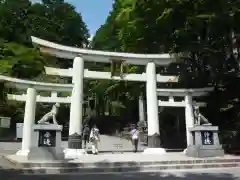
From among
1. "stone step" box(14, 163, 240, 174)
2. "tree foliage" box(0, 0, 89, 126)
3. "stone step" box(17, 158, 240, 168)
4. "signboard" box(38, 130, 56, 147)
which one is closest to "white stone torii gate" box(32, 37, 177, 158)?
"signboard" box(38, 130, 56, 147)

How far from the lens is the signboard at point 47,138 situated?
11.8 m

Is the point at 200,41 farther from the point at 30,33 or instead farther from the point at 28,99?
the point at 30,33

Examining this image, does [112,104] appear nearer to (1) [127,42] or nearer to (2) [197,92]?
(1) [127,42]

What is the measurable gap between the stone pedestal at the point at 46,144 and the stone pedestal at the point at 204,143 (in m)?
5.80

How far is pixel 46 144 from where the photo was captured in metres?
11.8

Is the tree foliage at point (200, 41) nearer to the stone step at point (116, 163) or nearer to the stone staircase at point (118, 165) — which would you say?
the stone step at point (116, 163)

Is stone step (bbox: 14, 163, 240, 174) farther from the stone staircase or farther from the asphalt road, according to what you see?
the asphalt road

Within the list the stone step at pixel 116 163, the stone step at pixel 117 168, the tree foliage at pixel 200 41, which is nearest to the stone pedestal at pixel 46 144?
the stone step at pixel 116 163

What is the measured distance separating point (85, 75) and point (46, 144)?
15.5 ft

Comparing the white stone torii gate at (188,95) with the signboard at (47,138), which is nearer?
the signboard at (47,138)

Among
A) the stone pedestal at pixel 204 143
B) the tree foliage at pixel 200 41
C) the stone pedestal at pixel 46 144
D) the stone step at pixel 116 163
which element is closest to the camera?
the stone step at pixel 116 163

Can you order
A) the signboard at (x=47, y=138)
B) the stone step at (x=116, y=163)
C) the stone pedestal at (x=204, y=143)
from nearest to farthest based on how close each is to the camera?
the stone step at (x=116, y=163) → the signboard at (x=47, y=138) → the stone pedestal at (x=204, y=143)

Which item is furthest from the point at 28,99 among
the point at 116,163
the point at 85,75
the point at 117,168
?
the point at 117,168

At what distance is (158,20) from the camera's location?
15.6 meters
